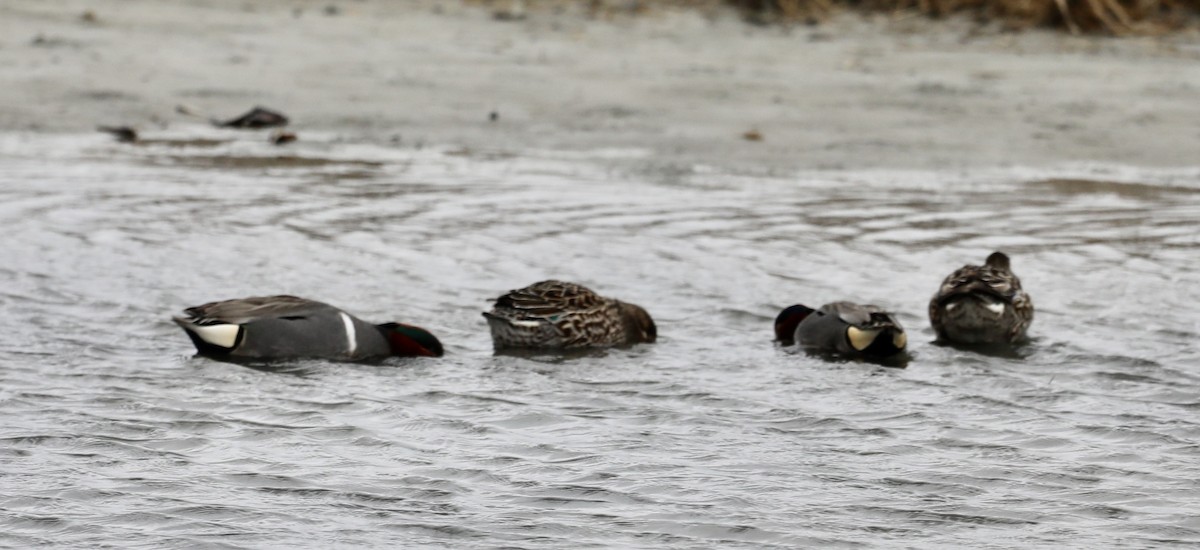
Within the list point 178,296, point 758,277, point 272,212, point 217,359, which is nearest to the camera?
point 217,359

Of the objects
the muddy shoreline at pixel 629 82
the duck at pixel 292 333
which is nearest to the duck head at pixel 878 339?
the duck at pixel 292 333

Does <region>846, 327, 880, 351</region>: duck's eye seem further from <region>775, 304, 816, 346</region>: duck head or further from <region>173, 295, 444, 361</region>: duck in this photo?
<region>173, 295, 444, 361</region>: duck

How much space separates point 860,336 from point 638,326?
106 cm

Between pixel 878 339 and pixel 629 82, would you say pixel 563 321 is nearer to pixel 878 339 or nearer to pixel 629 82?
pixel 878 339

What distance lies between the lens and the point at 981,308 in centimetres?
870

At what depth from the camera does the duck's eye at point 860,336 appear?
334 inches

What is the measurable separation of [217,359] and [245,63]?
9.40 metres

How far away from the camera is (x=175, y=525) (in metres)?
5.91

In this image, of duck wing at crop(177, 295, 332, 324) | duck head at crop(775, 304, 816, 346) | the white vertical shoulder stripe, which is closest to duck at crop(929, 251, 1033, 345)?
duck head at crop(775, 304, 816, 346)

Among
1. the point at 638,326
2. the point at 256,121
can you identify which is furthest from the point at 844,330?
the point at 256,121

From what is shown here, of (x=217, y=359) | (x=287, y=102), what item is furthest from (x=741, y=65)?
(x=217, y=359)

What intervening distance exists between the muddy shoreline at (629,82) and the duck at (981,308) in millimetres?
5362

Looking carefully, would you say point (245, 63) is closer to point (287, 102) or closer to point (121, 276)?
point (287, 102)

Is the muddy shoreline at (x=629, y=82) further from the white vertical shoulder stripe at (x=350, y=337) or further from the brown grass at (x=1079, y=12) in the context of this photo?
the white vertical shoulder stripe at (x=350, y=337)
